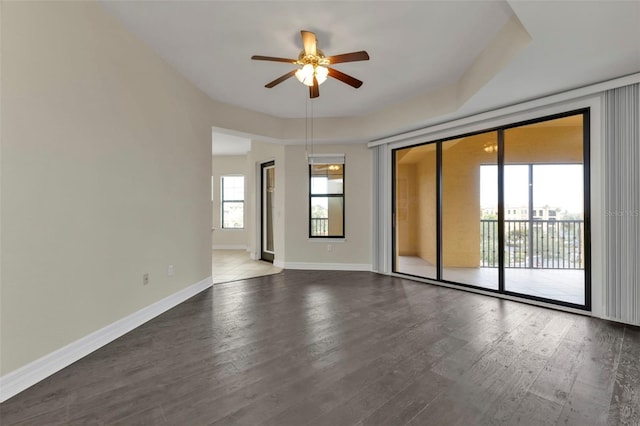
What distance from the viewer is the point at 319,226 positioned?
6.12m

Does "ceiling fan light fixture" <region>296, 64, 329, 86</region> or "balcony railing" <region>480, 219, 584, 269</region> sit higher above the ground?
"ceiling fan light fixture" <region>296, 64, 329, 86</region>

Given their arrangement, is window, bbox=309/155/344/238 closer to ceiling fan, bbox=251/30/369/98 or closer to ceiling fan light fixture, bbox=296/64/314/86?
ceiling fan, bbox=251/30/369/98

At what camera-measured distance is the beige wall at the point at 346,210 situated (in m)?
5.88

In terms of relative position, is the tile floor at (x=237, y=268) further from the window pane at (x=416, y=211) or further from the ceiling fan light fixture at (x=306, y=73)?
the ceiling fan light fixture at (x=306, y=73)

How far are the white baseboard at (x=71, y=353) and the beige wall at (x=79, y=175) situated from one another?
0.19 feet

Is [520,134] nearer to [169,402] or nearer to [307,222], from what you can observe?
[307,222]

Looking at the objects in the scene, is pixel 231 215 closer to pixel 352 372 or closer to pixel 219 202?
pixel 219 202

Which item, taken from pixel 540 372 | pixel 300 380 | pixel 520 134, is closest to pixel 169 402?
pixel 300 380

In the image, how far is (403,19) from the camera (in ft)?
8.59

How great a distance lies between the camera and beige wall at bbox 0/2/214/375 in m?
1.91

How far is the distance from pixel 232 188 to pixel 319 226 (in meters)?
4.53

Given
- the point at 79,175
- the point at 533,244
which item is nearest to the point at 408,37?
the point at 79,175

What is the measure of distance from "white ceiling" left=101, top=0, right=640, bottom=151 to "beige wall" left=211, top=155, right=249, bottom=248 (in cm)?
553

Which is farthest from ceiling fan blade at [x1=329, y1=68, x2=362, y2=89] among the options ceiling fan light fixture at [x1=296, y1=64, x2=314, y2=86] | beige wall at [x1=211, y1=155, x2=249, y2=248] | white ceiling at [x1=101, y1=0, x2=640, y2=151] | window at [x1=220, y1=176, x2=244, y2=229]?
window at [x1=220, y1=176, x2=244, y2=229]
